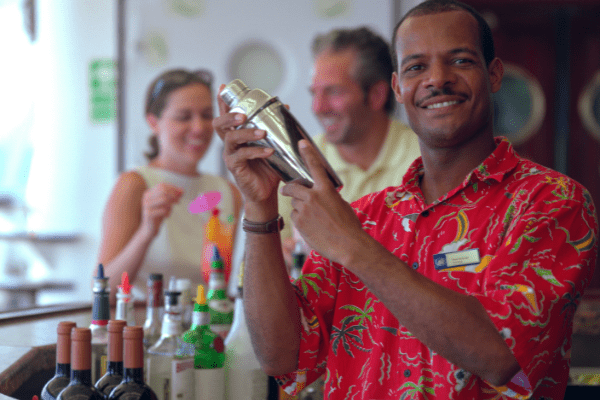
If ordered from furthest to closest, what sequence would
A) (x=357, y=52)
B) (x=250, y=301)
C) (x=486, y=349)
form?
(x=357, y=52) < (x=250, y=301) < (x=486, y=349)

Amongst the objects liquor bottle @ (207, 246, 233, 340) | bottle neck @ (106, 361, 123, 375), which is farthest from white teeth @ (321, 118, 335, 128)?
bottle neck @ (106, 361, 123, 375)

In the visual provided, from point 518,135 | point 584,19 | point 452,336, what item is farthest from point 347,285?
point 584,19

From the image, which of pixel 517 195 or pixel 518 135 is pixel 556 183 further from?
pixel 518 135

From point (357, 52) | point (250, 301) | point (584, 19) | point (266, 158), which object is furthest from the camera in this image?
point (584, 19)

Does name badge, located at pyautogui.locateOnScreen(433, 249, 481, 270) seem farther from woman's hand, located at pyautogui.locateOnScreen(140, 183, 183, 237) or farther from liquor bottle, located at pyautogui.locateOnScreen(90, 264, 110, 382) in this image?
woman's hand, located at pyautogui.locateOnScreen(140, 183, 183, 237)

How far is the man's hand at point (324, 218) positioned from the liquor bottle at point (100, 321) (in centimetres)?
47

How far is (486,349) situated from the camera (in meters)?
0.75

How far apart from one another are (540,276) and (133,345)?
565 mm

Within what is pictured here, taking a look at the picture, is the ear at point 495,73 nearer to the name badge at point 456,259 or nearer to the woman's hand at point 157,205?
the name badge at point 456,259

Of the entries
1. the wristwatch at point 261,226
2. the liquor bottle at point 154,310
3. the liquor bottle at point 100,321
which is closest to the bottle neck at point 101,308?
the liquor bottle at point 100,321

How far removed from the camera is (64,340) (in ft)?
2.86

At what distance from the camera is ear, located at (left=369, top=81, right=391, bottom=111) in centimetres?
205

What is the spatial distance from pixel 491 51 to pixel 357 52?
107 cm

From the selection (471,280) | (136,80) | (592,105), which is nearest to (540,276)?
(471,280)
